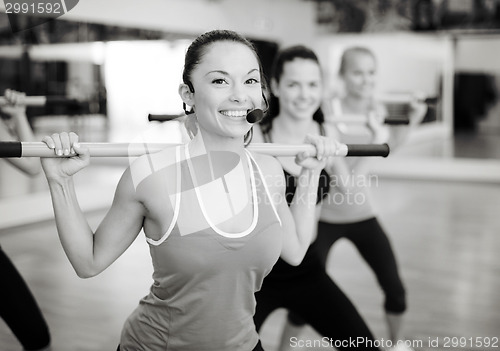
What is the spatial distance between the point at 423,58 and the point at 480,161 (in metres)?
1.64

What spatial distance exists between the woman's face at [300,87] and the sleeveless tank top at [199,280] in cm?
94

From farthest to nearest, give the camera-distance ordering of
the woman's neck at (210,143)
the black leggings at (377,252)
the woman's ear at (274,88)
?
1. the black leggings at (377,252)
2. the woman's ear at (274,88)
3. the woman's neck at (210,143)

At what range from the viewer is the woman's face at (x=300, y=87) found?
2.35m

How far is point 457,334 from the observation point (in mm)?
3164

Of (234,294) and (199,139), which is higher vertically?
(199,139)

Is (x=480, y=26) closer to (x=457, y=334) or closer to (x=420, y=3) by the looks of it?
(x=420, y=3)

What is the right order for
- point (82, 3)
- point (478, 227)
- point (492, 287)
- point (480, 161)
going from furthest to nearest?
point (480, 161) → point (82, 3) → point (478, 227) → point (492, 287)

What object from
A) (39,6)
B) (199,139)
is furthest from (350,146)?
(39,6)

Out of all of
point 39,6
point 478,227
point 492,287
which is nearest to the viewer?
point 39,6

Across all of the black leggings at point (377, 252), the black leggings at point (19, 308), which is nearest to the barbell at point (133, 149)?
the black leggings at point (377, 252)

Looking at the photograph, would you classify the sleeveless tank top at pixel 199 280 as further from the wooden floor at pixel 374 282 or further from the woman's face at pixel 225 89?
the wooden floor at pixel 374 282

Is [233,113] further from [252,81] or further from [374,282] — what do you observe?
[374,282]

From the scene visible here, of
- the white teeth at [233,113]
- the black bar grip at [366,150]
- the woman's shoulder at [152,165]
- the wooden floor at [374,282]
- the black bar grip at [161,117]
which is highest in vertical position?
the white teeth at [233,113]

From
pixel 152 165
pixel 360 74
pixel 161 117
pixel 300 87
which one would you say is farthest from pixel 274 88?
pixel 152 165
